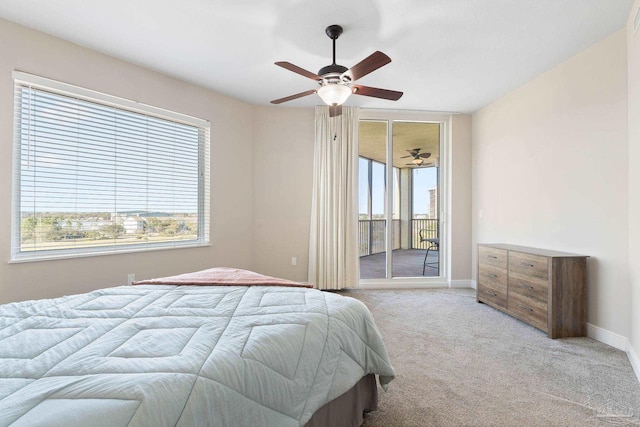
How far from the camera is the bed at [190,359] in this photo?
84cm

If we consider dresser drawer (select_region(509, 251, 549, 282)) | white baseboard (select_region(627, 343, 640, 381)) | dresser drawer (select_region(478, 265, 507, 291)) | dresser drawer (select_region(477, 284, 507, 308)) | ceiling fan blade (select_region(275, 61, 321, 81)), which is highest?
ceiling fan blade (select_region(275, 61, 321, 81))

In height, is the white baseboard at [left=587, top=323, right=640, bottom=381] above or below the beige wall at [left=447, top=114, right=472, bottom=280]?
below

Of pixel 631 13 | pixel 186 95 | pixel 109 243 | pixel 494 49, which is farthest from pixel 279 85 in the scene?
pixel 631 13

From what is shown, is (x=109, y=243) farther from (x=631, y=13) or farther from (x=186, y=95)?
(x=631, y=13)

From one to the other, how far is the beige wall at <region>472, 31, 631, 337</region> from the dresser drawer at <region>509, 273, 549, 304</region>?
0.40m

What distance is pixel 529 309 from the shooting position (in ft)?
10.3

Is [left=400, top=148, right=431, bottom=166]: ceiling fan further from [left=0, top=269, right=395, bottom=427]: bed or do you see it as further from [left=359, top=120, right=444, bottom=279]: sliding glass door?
[left=0, top=269, right=395, bottom=427]: bed

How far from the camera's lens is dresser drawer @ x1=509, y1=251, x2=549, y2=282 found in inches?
117

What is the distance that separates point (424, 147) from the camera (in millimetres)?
5402

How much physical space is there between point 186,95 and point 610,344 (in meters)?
4.96

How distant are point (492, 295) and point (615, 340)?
1.16m

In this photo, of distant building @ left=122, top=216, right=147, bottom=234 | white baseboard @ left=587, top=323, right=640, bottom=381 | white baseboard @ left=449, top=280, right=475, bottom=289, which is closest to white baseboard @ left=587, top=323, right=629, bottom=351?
white baseboard @ left=587, top=323, right=640, bottom=381

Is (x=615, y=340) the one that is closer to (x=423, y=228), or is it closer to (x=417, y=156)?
(x=423, y=228)

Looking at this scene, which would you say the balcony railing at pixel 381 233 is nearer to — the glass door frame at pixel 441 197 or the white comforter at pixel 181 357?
the glass door frame at pixel 441 197
